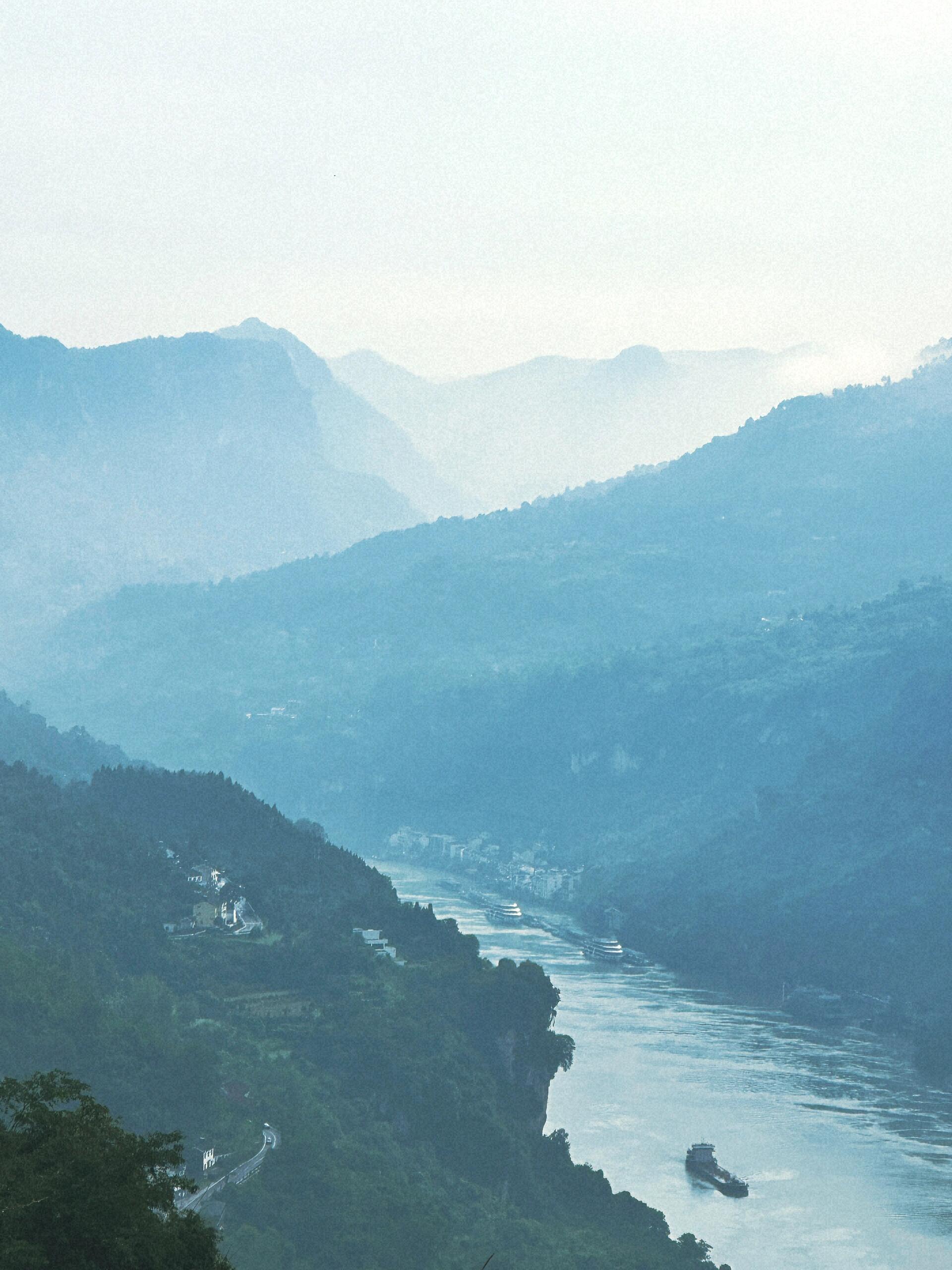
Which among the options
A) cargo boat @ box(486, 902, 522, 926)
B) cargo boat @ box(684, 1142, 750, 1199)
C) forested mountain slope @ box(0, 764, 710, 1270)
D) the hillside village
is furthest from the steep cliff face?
cargo boat @ box(486, 902, 522, 926)

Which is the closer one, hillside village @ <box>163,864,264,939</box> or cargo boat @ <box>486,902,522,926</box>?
hillside village @ <box>163,864,264,939</box>

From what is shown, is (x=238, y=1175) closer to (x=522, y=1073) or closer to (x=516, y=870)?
(x=522, y=1073)

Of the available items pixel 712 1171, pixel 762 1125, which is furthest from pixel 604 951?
pixel 712 1171

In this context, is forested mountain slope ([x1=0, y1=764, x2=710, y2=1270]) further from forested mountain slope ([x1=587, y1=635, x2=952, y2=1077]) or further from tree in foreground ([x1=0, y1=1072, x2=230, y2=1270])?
forested mountain slope ([x1=587, y1=635, x2=952, y2=1077])

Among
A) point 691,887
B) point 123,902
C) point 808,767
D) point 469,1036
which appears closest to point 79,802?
point 123,902

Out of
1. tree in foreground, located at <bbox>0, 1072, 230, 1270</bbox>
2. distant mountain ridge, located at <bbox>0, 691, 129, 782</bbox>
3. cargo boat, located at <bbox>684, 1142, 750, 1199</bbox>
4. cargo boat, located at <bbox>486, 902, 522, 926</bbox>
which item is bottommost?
cargo boat, located at <bbox>684, 1142, 750, 1199</bbox>

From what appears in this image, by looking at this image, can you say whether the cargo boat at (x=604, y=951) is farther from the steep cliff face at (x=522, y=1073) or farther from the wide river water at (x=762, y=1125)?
the steep cliff face at (x=522, y=1073)

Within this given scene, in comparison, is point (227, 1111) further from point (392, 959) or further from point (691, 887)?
point (691, 887)

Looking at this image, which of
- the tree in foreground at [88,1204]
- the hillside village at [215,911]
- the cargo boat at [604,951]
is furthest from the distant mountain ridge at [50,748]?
the tree in foreground at [88,1204]

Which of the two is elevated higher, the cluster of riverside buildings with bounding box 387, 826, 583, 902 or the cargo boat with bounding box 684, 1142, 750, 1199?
the cluster of riverside buildings with bounding box 387, 826, 583, 902
